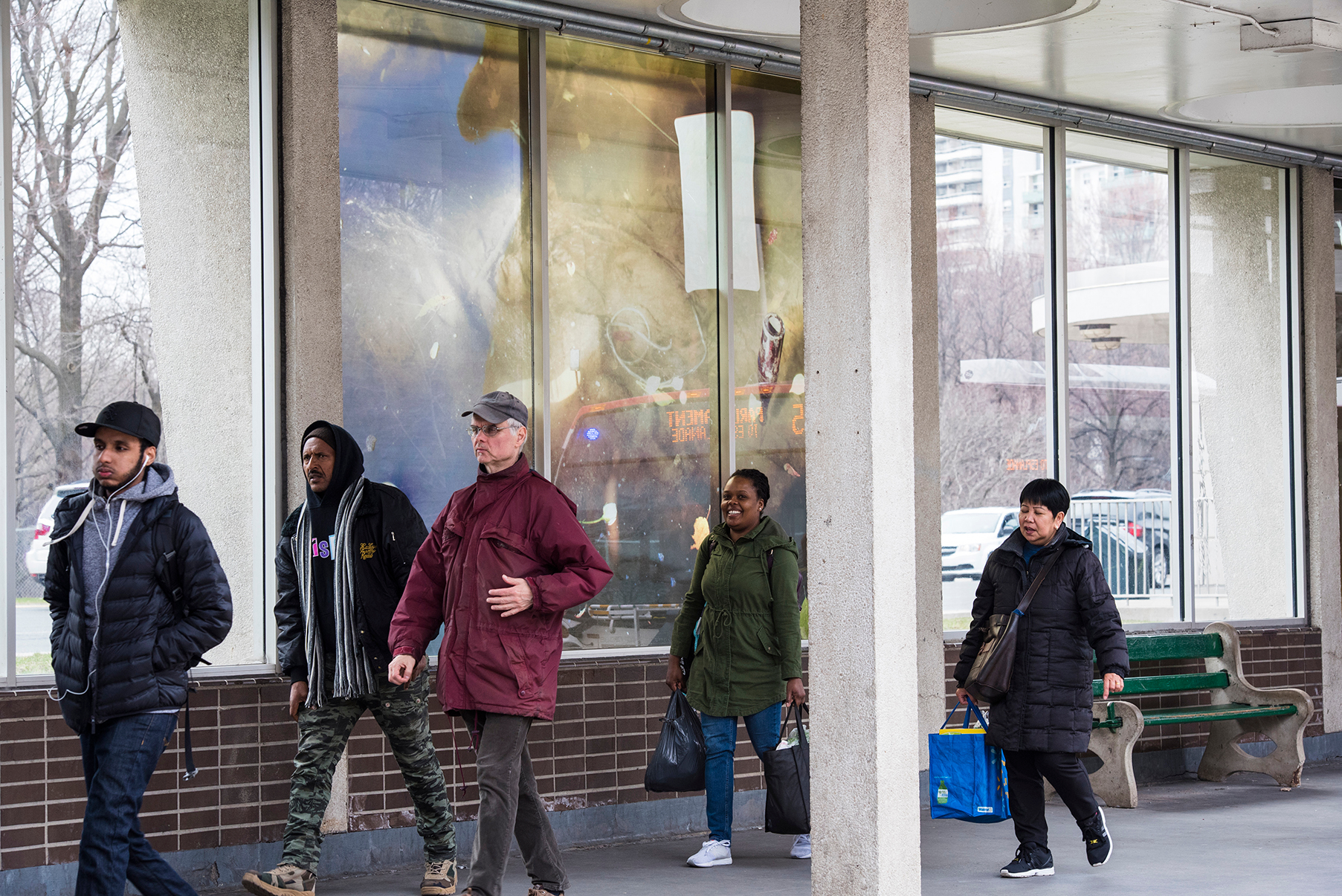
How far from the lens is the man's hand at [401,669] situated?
5680 millimetres

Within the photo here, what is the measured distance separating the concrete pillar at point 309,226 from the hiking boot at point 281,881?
1.84 m

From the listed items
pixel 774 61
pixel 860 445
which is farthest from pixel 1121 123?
pixel 860 445

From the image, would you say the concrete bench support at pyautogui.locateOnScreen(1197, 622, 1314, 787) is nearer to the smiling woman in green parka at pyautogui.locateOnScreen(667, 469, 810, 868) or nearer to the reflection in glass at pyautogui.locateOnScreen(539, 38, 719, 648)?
the reflection in glass at pyautogui.locateOnScreen(539, 38, 719, 648)

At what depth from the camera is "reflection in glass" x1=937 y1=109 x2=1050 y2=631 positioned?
1023cm

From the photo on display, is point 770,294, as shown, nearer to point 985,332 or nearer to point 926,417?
point 926,417

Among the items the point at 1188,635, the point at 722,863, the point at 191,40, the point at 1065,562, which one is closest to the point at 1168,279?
the point at 1188,635

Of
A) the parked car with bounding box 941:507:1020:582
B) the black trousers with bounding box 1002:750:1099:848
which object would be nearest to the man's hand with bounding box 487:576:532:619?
the black trousers with bounding box 1002:750:1099:848

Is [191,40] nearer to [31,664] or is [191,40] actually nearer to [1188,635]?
[31,664]

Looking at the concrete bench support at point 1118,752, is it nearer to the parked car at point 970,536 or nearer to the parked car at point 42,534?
the parked car at point 970,536

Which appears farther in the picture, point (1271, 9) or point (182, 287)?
point (1271, 9)

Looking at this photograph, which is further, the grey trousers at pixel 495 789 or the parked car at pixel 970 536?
the parked car at pixel 970 536

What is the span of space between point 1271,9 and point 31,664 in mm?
7132

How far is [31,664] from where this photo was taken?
6617 mm

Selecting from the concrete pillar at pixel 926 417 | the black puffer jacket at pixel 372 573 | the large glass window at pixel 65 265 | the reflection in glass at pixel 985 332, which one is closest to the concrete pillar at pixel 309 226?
the large glass window at pixel 65 265
